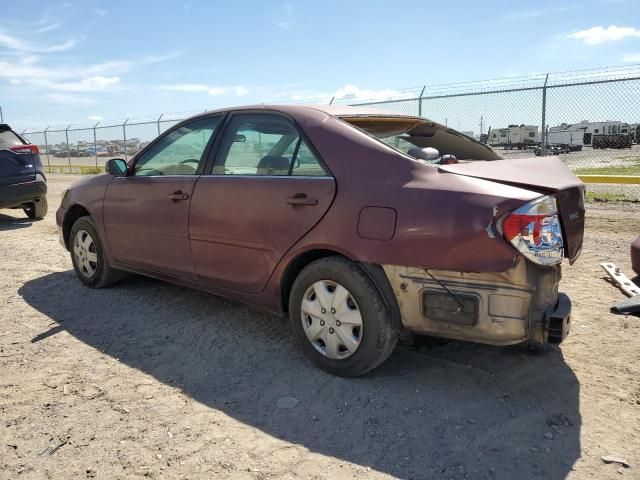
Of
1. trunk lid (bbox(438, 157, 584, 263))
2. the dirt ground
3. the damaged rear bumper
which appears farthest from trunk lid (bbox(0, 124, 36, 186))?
trunk lid (bbox(438, 157, 584, 263))

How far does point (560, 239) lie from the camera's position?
2.74 metres

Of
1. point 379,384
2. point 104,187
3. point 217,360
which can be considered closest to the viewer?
point 379,384

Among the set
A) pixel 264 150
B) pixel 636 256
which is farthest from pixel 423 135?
pixel 636 256

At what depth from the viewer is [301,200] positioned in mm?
3199

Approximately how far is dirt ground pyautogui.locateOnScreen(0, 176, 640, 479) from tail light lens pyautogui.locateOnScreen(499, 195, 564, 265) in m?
0.85

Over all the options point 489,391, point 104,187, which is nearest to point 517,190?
point 489,391

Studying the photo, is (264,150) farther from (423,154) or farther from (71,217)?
(71,217)

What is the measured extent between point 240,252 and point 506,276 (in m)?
1.74

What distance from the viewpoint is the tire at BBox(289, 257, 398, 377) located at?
9.71 feet

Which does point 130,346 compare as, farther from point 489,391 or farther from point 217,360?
point 489,391

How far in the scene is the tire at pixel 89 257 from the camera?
4906mm

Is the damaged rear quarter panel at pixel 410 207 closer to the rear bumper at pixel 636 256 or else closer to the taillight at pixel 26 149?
the rear bumper at pixel 636 256

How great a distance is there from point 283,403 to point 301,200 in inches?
46.1

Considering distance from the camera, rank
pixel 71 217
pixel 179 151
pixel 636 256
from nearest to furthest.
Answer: pixel 179 151 → pixel 636 256 → pixel 71 217
